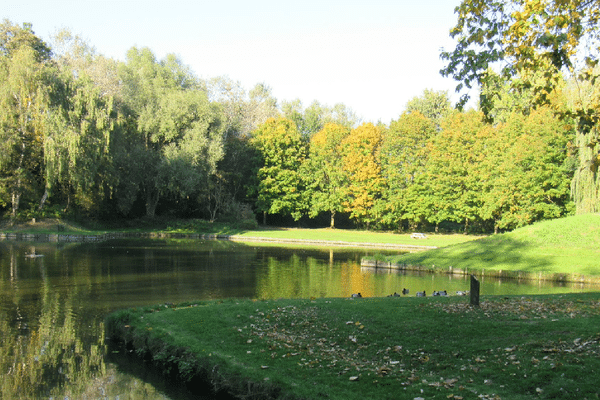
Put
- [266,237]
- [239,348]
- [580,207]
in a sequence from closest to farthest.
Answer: [239,348] → [580,207] → [266,237]

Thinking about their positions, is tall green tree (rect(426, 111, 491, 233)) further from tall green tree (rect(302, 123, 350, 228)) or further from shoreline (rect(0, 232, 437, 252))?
shoreline (rect(0, 232, 437, 252))

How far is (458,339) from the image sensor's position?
10.4 m

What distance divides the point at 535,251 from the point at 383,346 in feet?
82.4

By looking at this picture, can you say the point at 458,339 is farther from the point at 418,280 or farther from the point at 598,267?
the point at 598,267

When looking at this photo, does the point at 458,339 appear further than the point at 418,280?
No

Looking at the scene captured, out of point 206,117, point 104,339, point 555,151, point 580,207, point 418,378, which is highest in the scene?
point 206,117

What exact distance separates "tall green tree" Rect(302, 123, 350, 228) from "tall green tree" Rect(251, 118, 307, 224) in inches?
61.2

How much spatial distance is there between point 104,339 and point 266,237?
43.2m

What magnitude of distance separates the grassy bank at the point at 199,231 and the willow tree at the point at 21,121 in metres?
3.47

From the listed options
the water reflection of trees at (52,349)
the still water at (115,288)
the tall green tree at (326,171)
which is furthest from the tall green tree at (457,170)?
the water reflection of trees at (52,349)

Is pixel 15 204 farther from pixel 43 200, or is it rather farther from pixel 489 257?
pixel 489 257

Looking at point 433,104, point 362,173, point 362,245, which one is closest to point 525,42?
point 362,245

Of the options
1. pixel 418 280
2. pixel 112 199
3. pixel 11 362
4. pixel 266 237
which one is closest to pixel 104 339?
pixel 11 362

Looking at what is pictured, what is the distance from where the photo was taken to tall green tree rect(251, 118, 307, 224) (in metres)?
69.6
